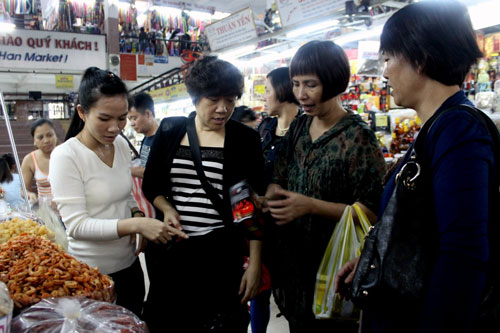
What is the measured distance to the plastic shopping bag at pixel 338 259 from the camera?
55.0 inches

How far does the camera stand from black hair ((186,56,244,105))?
5.00ft

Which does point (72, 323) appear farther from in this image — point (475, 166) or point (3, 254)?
point (475, 166)

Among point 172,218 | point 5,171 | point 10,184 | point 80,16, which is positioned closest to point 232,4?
point 80,16

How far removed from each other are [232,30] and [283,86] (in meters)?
4.38

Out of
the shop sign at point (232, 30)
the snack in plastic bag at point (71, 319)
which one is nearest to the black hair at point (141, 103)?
the snack in plastic bag at point (71, 319)

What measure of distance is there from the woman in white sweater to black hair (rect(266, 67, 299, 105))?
1195mm

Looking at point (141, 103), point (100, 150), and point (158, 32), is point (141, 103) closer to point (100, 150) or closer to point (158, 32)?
point (100, 150)

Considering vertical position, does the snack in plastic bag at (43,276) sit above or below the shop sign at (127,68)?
below

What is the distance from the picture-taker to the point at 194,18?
12.6 metres

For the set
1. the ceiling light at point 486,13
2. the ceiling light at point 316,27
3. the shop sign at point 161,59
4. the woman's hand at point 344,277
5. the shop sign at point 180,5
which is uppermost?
the shop sign at point 180,5

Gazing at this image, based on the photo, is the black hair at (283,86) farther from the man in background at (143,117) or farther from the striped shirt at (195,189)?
the man in background at (143,117)

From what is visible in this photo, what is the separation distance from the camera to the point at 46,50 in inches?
285

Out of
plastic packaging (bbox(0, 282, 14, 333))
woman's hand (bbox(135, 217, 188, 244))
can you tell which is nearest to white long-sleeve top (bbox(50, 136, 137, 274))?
woman's hand (bbox(135, 217, 188, 244))

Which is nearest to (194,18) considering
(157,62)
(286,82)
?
(157,62)
